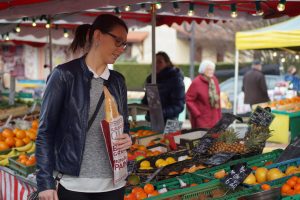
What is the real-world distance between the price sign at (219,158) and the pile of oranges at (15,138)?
2.05 m

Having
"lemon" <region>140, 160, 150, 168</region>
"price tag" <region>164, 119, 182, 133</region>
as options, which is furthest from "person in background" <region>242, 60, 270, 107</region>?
"lemon" <region>140, 160, 150, 168</region>

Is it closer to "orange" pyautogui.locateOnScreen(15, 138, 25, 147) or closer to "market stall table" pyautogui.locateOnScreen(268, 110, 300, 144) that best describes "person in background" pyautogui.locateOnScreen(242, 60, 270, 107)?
"market stall table" pyautogui.locateOnScreen(268, 110, 300, 144)

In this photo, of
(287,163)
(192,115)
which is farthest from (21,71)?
(287,163)

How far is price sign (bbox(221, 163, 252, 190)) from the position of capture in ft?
10.4

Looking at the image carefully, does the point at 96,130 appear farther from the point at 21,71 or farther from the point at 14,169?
the point at 21,71

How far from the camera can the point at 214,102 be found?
7.55 metres

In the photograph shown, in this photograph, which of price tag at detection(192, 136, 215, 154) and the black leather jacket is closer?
the black leather jacket

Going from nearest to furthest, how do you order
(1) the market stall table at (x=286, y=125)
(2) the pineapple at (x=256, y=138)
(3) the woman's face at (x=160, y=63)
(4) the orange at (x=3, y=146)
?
(2) the pineapple at (x=256, y=138) → (4) the orange at (x=3, y=146) → (3) the woman's face at (x=160, y=63) → (1) the market stall table at (x=286, y=125)

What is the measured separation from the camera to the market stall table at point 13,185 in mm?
3824

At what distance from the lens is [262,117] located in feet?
14.3

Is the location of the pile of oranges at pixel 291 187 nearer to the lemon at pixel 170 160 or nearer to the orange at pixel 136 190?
the orange at pixel 136 190

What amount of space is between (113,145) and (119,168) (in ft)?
0.44

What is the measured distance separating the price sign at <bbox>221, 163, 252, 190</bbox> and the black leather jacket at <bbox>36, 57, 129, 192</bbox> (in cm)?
126

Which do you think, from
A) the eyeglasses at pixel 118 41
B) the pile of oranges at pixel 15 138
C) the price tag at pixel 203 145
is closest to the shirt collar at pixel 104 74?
the eyeglasses at pixel 118 41
